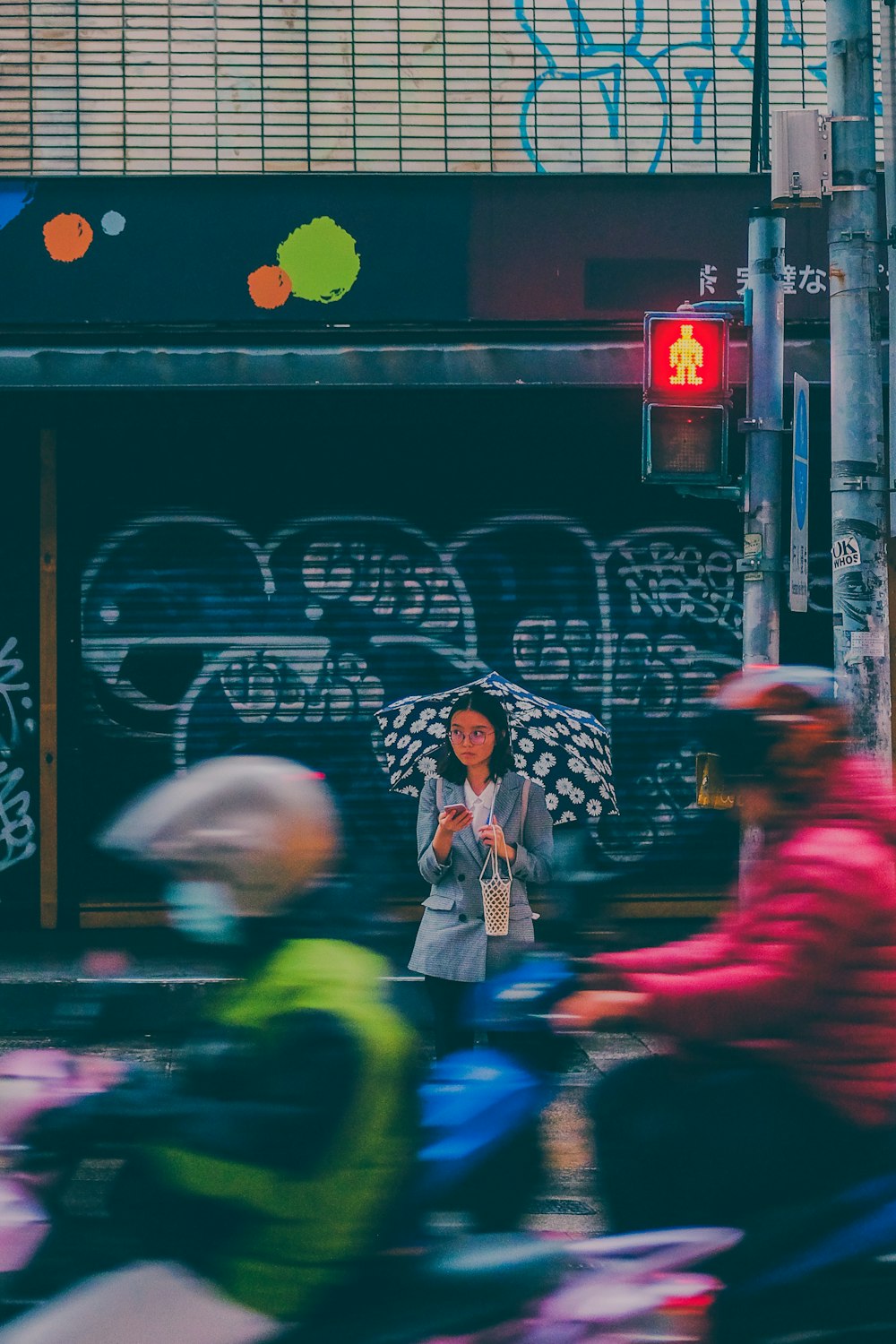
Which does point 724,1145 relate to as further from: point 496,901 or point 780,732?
point 496,901

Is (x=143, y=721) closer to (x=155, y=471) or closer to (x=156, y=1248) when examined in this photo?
(x=155, y=471)

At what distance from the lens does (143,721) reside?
34.2ft

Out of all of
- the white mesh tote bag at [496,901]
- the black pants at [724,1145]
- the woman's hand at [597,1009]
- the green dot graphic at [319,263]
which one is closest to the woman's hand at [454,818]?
the white mesh tote bag at [496,901]

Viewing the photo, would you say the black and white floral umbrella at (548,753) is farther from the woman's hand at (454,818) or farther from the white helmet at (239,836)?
the white helmet at (239,836)

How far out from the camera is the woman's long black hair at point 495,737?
5258mm

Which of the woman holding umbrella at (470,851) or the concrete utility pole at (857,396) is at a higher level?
the concrete utility pole at (857,396)

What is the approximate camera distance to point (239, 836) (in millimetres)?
2926

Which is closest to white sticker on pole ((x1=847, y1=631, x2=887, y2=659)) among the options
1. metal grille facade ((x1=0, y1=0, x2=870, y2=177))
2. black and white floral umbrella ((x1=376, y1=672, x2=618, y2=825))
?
black and white floral umbrella ((x1=376, y1=672, x2=618, y2=825))

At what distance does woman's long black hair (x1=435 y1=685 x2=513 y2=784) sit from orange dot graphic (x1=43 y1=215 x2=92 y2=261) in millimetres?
5722

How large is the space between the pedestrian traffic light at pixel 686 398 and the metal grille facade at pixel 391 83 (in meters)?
2.82

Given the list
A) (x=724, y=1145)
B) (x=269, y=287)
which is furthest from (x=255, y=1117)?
(x=269, y=287)

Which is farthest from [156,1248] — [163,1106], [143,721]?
[143,721]

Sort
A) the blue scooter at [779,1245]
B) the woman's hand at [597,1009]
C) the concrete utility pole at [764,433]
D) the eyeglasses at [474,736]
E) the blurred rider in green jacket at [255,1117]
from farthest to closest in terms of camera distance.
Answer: the concrete utility pole at [764,433]
the eyeglasses at [474,736]
the woman's hand at [597,1009]
the blue scooter at [779,1245]
the blurred rider in green jacket at [255,1117]

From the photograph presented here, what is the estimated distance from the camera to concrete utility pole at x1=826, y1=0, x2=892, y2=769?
7.42 meters
